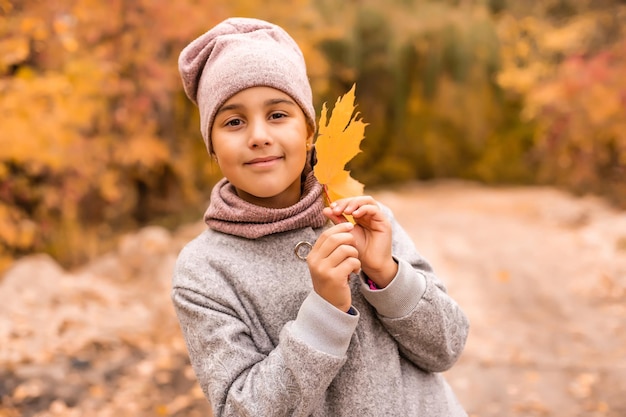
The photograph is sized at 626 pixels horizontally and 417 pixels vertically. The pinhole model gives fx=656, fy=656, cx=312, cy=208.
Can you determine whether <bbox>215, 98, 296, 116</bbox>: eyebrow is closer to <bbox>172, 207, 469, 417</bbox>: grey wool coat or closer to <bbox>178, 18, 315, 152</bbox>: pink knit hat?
<bbox>178, 18, 315, 152</bbox>: pink knit hat

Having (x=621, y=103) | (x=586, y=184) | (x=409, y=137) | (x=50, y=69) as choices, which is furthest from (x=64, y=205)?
(x=409, y=137)

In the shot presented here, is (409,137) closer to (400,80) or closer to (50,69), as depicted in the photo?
(400,80)

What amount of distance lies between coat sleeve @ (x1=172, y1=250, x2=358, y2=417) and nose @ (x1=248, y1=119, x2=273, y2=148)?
0.97ft

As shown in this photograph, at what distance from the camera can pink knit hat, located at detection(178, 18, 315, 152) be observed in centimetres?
136

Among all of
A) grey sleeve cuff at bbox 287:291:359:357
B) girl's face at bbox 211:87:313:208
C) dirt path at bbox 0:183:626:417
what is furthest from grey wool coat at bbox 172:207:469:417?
dirt path at bbox 0:183:626:417

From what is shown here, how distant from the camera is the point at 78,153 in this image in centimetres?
692

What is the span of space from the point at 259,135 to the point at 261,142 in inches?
0.6

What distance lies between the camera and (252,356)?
4.32 feet

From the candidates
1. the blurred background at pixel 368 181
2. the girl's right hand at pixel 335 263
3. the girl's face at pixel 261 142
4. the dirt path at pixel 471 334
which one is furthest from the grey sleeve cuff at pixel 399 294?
the dirt path at pixel 471 334

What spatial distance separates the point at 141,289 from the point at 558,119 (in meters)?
6.82

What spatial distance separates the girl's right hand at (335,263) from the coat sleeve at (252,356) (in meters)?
0.03

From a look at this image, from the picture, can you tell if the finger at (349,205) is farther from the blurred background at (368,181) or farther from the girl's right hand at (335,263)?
the blurred background at (368,181)

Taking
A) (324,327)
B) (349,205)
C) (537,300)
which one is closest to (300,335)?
(324,327)

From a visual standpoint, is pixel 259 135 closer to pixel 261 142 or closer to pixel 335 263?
pixel 261 142
